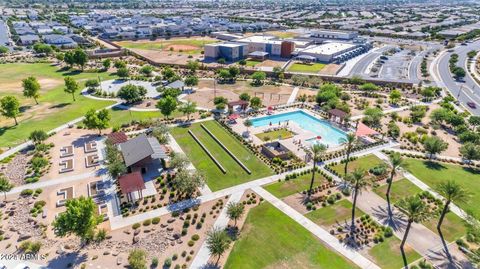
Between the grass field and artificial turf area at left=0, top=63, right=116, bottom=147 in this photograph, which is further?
the grass field

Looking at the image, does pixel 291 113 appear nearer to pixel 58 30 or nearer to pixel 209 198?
pixel 209 198

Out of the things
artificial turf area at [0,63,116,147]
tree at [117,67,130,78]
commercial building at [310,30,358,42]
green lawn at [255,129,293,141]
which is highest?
commercial building at [310,30,358,42]

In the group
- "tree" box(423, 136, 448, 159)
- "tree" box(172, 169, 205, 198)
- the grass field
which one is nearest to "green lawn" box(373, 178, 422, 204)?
"tree" box(423, 136, 448, 159)

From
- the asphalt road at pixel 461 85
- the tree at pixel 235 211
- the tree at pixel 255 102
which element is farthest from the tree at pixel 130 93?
the asphalt road at pixel 461 85

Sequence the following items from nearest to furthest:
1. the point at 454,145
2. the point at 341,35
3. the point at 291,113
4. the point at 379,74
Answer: the point at 454,145 < the point at 291,113 < the point at 379,74 < the point at 341,35

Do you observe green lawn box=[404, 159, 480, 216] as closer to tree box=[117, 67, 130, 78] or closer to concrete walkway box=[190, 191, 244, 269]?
concrete walkway box=[190, 191, 244, 269]

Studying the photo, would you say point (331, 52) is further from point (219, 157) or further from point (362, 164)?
point (219, 157)

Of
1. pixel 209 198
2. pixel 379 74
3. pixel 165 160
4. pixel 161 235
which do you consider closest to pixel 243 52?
pixel 379 74
